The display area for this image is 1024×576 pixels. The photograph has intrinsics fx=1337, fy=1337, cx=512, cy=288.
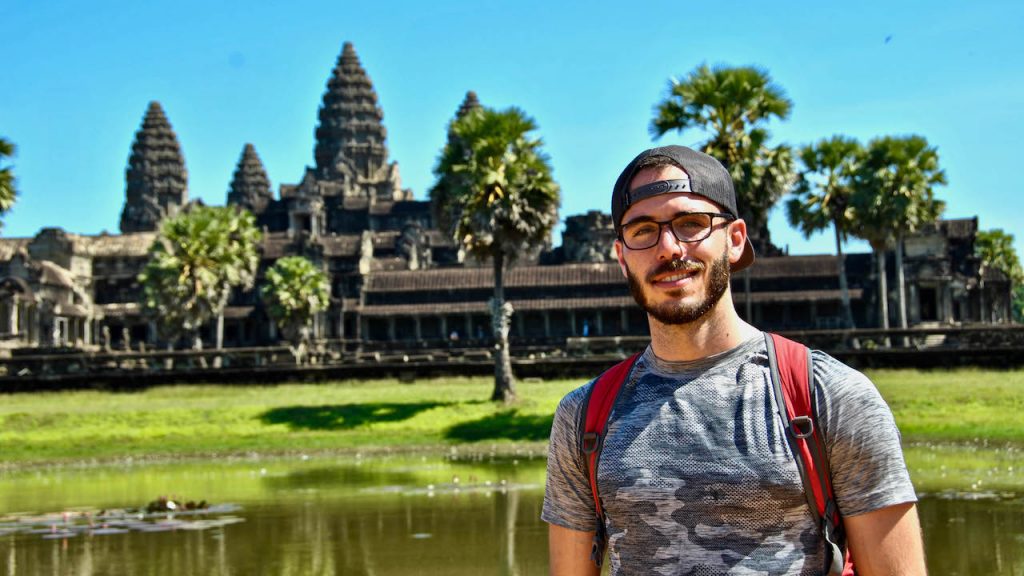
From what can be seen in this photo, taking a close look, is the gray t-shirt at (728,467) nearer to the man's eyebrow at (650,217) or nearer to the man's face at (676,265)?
the man's face at (676,265)

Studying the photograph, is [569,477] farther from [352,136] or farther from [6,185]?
[352,136]

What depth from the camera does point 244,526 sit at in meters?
19.1

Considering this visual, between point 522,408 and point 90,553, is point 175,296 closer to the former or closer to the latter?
point 522,408

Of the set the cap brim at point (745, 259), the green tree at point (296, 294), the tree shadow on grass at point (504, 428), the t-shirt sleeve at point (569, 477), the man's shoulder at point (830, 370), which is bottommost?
the tree shadow on grass at point (504, 428)

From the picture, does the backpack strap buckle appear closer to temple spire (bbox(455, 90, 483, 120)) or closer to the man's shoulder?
the man's shoulder

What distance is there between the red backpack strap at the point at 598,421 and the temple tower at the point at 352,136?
11562cm

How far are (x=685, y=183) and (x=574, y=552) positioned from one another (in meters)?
1.21

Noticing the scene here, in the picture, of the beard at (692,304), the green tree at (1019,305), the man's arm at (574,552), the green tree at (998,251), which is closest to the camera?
the beard at (692,304)

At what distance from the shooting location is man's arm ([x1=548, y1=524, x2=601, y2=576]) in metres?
4.21

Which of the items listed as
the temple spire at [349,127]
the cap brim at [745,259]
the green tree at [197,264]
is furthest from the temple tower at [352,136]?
the cap brim at [745,259]

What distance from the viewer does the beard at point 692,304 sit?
3.99 metres

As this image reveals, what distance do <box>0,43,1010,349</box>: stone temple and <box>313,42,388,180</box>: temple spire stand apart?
0.13 meters

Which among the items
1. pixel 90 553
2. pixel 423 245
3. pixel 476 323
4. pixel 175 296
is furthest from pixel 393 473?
pixel 423 245

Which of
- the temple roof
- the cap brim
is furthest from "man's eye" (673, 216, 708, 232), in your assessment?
the temple roof
